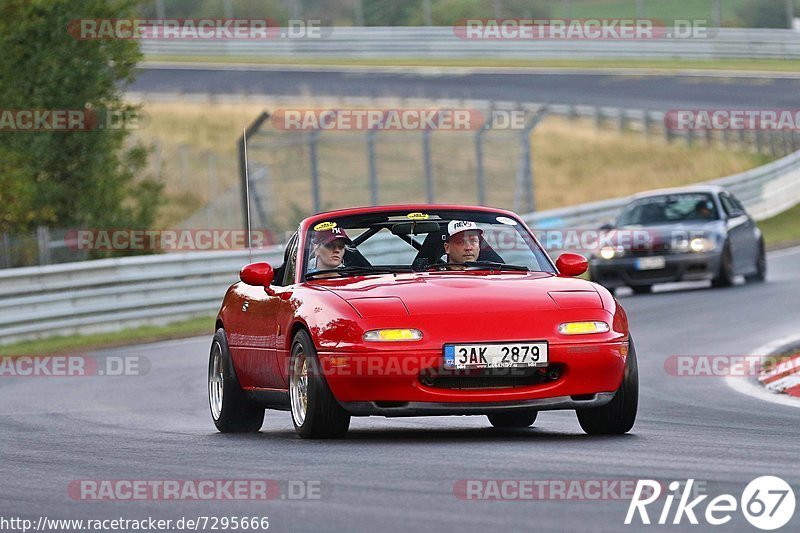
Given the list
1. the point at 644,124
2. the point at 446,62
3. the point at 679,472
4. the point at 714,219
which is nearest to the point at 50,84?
the point at 714,219

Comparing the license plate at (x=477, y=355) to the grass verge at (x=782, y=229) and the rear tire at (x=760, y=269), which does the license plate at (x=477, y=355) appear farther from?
the grass verge at (x=782, y=229)

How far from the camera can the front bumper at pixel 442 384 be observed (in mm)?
8859

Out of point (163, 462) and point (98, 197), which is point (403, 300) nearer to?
point (163, 462)

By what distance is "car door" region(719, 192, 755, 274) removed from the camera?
22.9 m

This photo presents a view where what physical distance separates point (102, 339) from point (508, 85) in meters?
27.2

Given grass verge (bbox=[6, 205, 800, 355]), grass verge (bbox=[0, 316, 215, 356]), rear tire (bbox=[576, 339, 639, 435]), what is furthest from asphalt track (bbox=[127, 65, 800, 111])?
rear tire (bbox=[576, 339, 639, 435])

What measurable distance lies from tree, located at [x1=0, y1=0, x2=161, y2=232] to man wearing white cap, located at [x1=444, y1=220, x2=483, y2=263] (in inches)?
580

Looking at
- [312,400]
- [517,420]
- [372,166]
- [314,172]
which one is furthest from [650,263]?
[312,400]

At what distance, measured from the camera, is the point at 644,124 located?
4331 centimetres

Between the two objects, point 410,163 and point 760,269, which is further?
point 410,163

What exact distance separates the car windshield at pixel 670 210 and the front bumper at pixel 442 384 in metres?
14.5

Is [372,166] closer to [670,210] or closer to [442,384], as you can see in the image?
Result: [670,210]

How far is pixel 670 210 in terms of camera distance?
23.6 m

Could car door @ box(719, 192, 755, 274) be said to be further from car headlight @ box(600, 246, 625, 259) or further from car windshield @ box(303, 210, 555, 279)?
car windshield @ box(303, 210, 555, 279)
